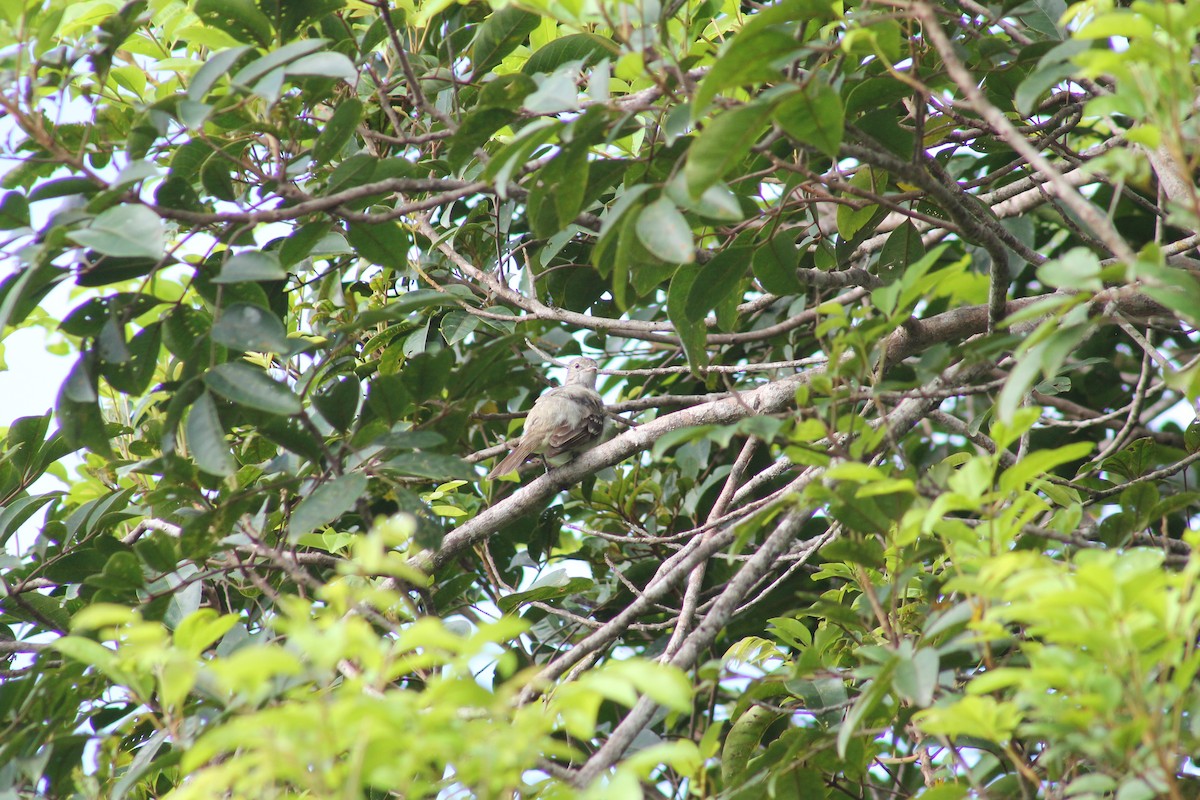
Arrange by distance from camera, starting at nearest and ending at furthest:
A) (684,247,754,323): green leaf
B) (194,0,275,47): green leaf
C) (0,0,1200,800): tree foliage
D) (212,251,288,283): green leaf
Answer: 1. (0,0,1200,800): tree foliage
2. (212,251,288,283): green leaf
3. (194,0,275,47): green leaf
4. (684,247,754,323): green leaf

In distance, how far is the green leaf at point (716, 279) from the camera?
9.66ft

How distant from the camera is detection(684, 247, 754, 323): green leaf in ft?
9.66

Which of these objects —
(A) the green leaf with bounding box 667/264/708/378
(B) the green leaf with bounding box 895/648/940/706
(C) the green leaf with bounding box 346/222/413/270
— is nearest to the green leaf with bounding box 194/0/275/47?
(C) the green leaf with bounding box 346/222/413/270

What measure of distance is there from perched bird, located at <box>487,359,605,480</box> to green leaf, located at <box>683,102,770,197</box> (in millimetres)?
2437

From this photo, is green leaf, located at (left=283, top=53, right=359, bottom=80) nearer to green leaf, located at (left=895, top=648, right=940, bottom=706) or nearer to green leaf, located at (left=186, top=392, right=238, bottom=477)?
green leaf, located at (left=186, top=392, right=238, bottom=477)

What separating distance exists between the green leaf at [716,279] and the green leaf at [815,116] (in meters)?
0.63

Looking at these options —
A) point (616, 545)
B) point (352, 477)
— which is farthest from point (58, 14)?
point (616, 545)

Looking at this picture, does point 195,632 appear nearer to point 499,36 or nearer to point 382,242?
point 382,242

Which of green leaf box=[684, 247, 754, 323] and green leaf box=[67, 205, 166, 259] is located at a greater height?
green leaf box=[67, 205, 166, 259]

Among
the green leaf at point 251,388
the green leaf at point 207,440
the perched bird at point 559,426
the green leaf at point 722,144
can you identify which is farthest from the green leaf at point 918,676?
the perched bird at point 559,426

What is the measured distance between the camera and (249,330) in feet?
8.54

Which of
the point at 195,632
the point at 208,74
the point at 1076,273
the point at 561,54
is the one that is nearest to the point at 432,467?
the point at 195,632

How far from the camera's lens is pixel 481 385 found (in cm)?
303

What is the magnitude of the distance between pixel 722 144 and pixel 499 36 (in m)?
1.51
